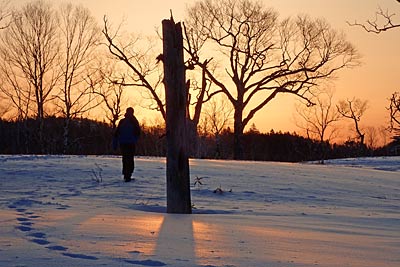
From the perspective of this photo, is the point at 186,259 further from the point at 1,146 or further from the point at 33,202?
the point at 1,146

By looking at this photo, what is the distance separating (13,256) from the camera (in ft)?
15.6

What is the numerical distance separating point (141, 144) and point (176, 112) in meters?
49.8

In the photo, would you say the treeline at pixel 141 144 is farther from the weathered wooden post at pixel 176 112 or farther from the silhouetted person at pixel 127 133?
the weathered wooden post at pixel 176 112

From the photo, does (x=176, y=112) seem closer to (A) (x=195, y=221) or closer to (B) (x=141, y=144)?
(A) (x=195, y=221)

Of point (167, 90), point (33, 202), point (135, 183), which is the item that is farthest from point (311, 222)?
point (135, 183)

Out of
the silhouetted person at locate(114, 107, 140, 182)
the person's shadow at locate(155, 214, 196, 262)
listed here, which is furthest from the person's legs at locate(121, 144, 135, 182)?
the person's shadow at locate(155, 214, 196, 262)

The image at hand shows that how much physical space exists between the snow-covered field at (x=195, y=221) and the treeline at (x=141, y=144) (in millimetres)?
33023

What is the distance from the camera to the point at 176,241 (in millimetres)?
5828

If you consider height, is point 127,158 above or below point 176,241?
above

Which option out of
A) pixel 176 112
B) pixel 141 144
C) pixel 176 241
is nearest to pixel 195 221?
pixel 176 112

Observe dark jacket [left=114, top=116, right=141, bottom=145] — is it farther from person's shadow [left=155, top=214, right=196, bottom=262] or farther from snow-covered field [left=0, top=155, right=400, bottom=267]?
person's shadow [left=155, top=214, right=196, bottom=262]

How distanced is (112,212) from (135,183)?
564 cm

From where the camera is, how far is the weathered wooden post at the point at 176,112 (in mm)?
9109

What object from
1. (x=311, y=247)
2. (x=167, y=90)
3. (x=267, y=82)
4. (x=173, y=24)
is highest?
(x=267, y=82)
